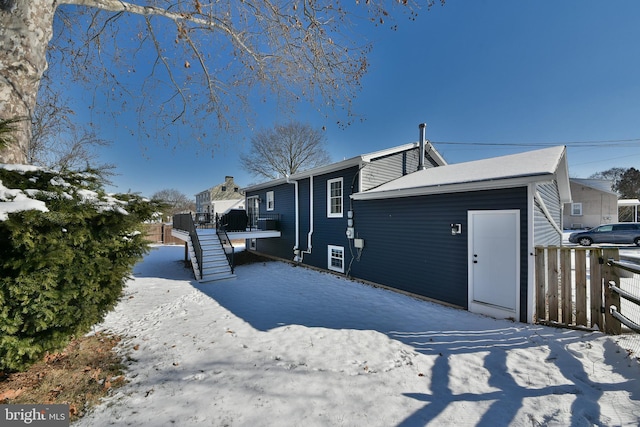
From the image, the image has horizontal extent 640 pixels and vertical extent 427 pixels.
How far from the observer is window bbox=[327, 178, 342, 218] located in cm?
955

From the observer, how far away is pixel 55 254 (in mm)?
2227

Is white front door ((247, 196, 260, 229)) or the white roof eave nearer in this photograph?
the white roof eave

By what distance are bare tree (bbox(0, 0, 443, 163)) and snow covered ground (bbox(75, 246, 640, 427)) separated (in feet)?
17.3

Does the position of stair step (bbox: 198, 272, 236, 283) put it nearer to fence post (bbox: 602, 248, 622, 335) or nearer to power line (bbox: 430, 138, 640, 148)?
fence post (bbox: 602, 248, 622, 335)

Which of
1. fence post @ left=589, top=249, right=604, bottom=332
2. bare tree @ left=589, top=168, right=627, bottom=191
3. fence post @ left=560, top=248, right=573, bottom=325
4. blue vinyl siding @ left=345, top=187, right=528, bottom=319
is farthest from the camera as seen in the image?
bare tree @ left=589, top=168, right=627, bottom=191

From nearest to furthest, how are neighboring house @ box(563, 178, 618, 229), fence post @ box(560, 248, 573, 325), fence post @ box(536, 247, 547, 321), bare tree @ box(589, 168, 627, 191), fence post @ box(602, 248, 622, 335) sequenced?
fence post @ box(602, 248, 622, 335) → fence post @ box(560, 248, 573, 325) → fence post @ box(536, 247, 547, 321) → neighboring house @ box(563, 178, 618, 229) → bare tree @ box(589, 168, 627, 191)

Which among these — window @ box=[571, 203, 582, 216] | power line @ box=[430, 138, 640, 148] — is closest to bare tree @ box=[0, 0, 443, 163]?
power line @ box=[430, 138, 640, 148]

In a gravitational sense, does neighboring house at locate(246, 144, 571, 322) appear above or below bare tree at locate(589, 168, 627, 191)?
below

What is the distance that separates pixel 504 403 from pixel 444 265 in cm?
383

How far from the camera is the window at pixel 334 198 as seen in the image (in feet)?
31.3

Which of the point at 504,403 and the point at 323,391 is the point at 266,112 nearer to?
the point at 323,391

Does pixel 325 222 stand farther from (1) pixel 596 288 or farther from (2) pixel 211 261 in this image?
(1) pixel 596 288

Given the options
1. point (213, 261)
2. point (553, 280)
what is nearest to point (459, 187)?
point (553, 280)

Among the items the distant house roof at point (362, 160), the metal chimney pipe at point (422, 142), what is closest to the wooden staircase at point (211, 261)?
the distant house roof at point (362, 160)
